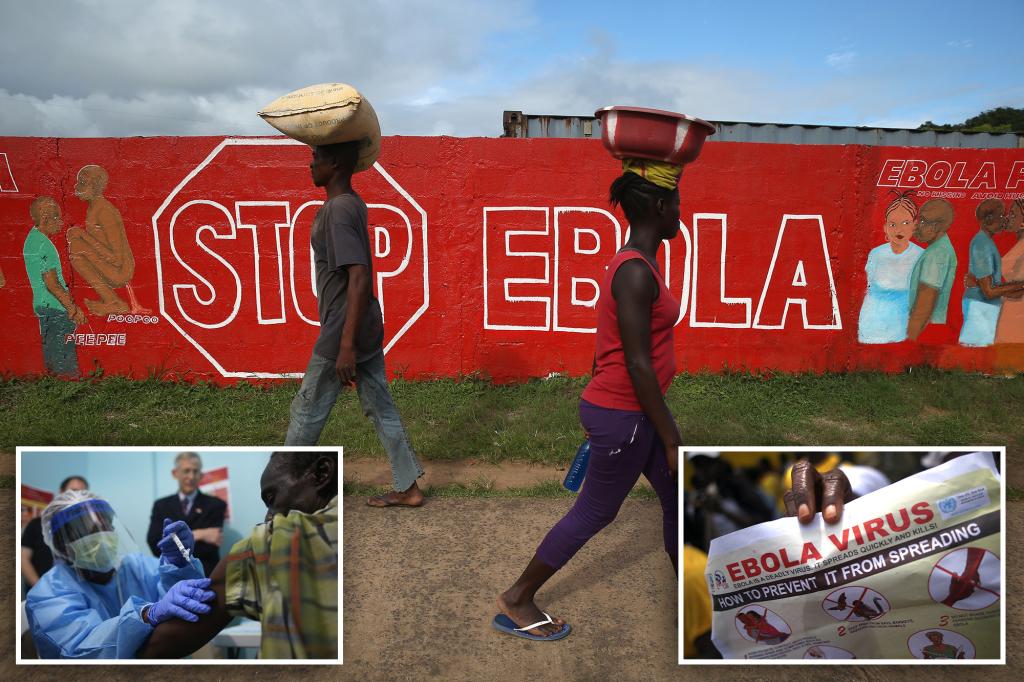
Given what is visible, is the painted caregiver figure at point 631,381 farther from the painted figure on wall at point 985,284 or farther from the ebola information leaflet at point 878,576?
the painted figure on wall at point 985,284

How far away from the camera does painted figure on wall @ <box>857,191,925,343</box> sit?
576 cm

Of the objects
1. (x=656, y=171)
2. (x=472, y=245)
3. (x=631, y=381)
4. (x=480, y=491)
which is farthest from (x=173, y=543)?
(x=472, y=245)

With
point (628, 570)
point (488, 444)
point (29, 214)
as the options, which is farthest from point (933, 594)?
point (29, 214)

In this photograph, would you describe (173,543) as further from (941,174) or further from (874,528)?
(941,174)

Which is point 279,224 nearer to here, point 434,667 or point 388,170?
point 388,170

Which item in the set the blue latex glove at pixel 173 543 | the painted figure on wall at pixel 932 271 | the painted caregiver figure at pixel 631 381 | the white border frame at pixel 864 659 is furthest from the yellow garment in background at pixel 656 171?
the painted figure on wall at pixel 932 271

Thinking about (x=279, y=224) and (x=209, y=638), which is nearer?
(x=209, y=638)

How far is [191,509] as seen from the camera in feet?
5.66

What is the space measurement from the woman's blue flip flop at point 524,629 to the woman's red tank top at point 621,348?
0.79 metres

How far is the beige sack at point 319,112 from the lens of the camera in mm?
2756

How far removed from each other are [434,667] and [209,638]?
0.72m

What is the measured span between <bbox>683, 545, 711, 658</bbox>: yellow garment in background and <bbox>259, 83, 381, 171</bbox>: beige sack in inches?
79.3

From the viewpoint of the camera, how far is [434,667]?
→ 7.34 ft

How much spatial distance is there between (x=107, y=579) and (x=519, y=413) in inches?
135
